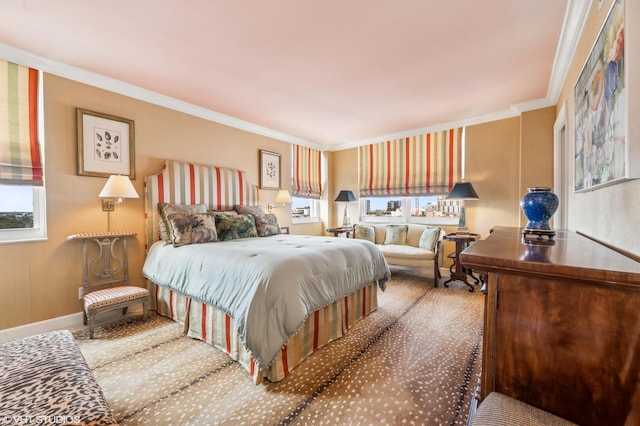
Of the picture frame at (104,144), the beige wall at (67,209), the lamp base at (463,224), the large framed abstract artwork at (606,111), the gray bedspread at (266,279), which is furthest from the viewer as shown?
the lamp base at (463,224)

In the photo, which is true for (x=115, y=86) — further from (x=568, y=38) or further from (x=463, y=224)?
(x=463, y=224)

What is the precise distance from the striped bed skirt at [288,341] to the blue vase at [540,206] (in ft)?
5.17

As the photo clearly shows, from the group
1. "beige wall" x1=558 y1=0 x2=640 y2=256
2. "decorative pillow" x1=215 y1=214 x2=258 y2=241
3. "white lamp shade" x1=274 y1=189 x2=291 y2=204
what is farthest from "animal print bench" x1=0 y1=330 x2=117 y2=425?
"white lamp shade" x1=274 y1=189 x2=291 y2=204

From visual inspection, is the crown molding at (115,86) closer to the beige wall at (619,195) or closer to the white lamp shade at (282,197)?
the white lamp shade at (282,197)

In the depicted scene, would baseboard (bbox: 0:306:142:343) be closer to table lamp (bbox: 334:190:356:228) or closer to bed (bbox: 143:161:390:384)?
bed (bbox: 143:161:390:384)

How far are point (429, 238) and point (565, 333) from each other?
3.48 metres

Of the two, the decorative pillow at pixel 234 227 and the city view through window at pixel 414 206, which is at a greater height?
the city view through window at pixel 414 206

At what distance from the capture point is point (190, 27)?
205 centimetres

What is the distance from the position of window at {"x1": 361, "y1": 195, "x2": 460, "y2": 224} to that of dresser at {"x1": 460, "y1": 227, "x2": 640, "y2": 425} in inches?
149

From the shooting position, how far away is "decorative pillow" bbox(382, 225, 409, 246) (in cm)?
463

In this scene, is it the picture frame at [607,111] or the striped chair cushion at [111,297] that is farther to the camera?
the striped chair cushion at [111,297]

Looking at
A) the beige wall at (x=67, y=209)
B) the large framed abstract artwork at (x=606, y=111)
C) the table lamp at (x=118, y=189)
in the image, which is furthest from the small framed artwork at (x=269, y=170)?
the large framed abstract artwork at (x=606, y=111)

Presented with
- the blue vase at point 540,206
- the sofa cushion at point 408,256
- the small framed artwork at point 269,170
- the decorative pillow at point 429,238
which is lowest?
the sofa cushion at point 408,256

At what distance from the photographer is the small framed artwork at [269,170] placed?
4.55 meters
